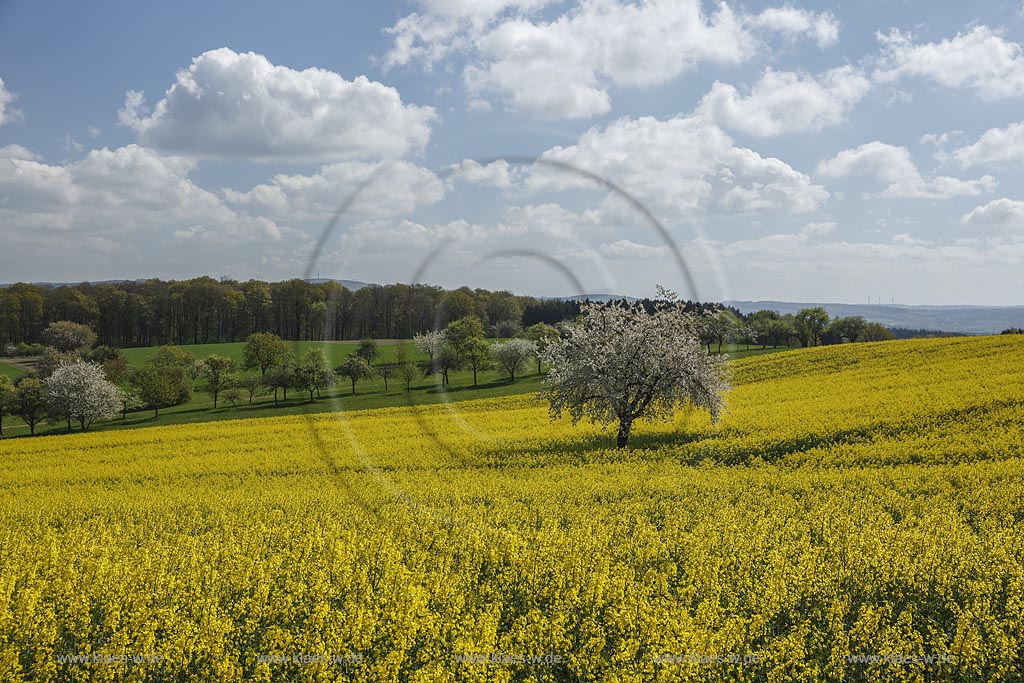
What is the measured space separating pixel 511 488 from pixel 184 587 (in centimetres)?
1106

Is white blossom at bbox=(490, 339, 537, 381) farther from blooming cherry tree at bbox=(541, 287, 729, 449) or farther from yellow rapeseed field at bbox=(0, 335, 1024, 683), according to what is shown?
yellow rapeseed field at bbox=(0, 335, 1024, 683)

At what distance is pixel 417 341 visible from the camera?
1436cm

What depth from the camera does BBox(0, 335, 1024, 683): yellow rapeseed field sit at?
24.8 feet

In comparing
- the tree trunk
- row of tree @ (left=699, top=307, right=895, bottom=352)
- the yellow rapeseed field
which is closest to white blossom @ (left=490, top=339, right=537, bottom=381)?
the tree trunk

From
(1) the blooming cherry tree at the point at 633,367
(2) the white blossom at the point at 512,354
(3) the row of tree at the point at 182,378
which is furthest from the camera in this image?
(2) the white blossom at the point at 512,354

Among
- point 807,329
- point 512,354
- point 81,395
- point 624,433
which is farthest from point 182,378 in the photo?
point 807,329

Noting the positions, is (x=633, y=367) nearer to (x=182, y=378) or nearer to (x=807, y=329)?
(x=182, y=378)

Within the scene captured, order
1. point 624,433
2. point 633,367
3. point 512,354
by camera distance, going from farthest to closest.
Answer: point 512,354, point 624,433, point 633,367

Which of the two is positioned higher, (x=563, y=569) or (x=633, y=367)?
(x=633, y=367)

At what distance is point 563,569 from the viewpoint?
1026 centimetres

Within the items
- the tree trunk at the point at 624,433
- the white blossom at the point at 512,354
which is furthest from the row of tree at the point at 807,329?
the tree trunk at the point at 624,433

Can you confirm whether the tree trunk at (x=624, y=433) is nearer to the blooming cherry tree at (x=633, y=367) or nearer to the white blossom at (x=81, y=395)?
the blooming cherry tree at (x=633, y=367)

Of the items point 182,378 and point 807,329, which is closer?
point 182,378

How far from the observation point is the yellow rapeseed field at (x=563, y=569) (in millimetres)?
7574
